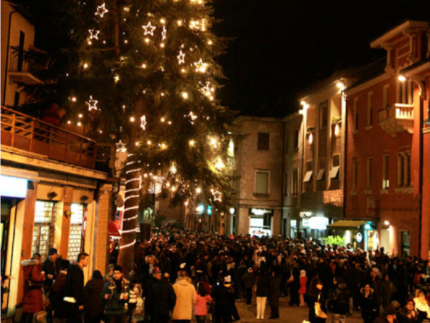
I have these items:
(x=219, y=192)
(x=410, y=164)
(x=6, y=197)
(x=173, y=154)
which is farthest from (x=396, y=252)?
Answer: (x=6, y=197)

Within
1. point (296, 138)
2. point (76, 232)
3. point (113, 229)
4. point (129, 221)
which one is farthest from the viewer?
point (296, 138)

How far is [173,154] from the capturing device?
21.8 metres

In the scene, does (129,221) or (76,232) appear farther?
(129,221)

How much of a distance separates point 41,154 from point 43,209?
6.30 feet

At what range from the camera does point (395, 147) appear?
1270 inches

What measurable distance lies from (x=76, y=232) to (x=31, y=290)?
26.9 feet

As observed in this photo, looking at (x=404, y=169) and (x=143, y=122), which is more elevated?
(x=143, y=122)

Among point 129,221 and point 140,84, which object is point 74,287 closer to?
point 129,221

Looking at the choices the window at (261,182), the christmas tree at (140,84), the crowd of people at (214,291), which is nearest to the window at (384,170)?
the crowd of people at (214,291)

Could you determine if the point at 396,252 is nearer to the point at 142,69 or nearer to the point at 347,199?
the point at 347,199

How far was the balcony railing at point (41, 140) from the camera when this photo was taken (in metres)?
15.8

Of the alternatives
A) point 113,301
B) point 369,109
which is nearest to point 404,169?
point 369,109

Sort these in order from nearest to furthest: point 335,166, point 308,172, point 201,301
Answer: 1. point 201,301
2. point 335,166
3. point 308,172

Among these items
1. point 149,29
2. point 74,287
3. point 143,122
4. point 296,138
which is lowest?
point 74,287
